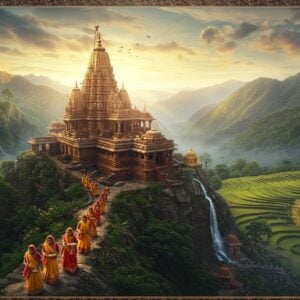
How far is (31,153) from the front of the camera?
11883 millimetres

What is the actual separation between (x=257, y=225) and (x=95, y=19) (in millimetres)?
6296

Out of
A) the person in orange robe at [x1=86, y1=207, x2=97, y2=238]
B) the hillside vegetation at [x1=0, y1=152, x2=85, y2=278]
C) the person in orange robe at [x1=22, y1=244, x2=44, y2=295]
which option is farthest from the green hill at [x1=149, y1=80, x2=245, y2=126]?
the person in orange robe at [x1=22, y1=244, x2=44, y2=295]

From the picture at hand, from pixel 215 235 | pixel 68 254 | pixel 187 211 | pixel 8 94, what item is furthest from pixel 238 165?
pixel 8 94

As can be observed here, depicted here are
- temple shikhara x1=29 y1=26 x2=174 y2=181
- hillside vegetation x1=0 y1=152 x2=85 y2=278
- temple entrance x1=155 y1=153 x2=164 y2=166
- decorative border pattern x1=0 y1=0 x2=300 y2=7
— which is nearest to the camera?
decorative border pattern x1=0 y1=0 x2=300 y2=7

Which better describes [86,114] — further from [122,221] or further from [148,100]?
[122,221]

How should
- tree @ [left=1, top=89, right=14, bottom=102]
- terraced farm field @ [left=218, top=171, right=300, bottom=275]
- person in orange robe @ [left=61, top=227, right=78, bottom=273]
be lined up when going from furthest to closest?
1. tree @ [left=1, top=89, right=14, bottom=102]
2. terraced farm field @ [left=218, top=171, right=300, bottom=275]
3. person in orange robe @ [left=61, top=227, right=78, bottom=273]

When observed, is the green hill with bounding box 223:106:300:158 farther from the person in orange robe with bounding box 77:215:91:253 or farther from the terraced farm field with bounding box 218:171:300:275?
the person in orange robe with bounding box 77:215:91:253

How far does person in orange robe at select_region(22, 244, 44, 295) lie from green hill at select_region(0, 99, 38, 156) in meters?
4.77

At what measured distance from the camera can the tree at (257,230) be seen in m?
9.61

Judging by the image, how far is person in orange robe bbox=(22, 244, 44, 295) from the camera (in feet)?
19.6

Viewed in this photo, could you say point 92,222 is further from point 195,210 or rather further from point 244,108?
point 244,108

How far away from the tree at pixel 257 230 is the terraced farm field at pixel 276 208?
0.11 metres

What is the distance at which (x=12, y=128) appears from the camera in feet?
34.2

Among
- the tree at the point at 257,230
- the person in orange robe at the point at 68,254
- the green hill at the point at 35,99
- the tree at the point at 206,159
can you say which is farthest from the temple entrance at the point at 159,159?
the person in orange robe at the point at 68,254
